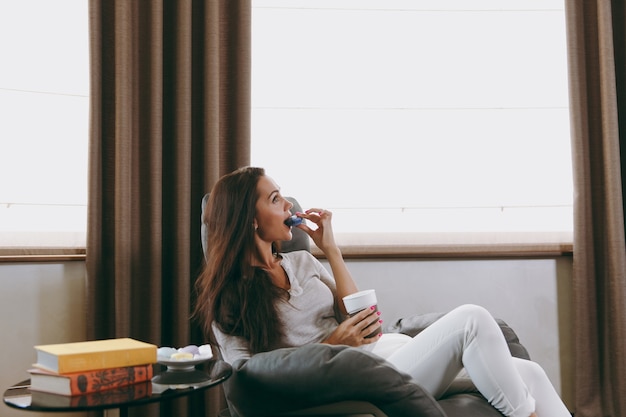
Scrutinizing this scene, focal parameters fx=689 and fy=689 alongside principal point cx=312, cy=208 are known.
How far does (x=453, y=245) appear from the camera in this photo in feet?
9.57

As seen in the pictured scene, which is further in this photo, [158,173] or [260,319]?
[158,173]

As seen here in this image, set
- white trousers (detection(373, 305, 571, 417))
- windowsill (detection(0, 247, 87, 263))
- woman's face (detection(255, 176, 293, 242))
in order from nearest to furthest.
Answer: white trousers (detection(373, 305, 571, 417)) < woman's face (detection(255, 176, 293, 242)) < windowsill (detection(0, 247, 87, 263))

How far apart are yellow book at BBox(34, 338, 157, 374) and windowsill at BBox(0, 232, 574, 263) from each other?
1.29 metres

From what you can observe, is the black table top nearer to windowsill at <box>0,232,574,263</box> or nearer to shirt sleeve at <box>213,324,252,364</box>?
shirt sleeve at <box>213,324,252,364</box>

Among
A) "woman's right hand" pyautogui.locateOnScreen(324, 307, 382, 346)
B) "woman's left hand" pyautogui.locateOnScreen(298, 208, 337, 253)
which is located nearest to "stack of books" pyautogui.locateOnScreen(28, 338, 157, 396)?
"woman's right hand" pyautogui.locateOnScreen(324, 307, 382, 346)

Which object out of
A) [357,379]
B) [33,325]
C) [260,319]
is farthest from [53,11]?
[357,379]

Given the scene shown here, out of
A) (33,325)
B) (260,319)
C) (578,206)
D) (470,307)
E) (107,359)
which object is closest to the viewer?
(107,359)

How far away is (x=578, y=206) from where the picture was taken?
287cm

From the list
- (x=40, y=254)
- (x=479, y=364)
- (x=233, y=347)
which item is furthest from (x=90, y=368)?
(x=40, y=254)

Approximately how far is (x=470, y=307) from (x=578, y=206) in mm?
1314

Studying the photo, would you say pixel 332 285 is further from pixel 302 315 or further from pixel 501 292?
pixel 501 292

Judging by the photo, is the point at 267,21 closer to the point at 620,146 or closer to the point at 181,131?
the point at 181,131

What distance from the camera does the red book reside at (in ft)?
4.79

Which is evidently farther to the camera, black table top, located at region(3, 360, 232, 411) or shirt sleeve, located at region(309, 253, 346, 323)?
shirt sleeve, located at region(309, 253, 346, 323)
